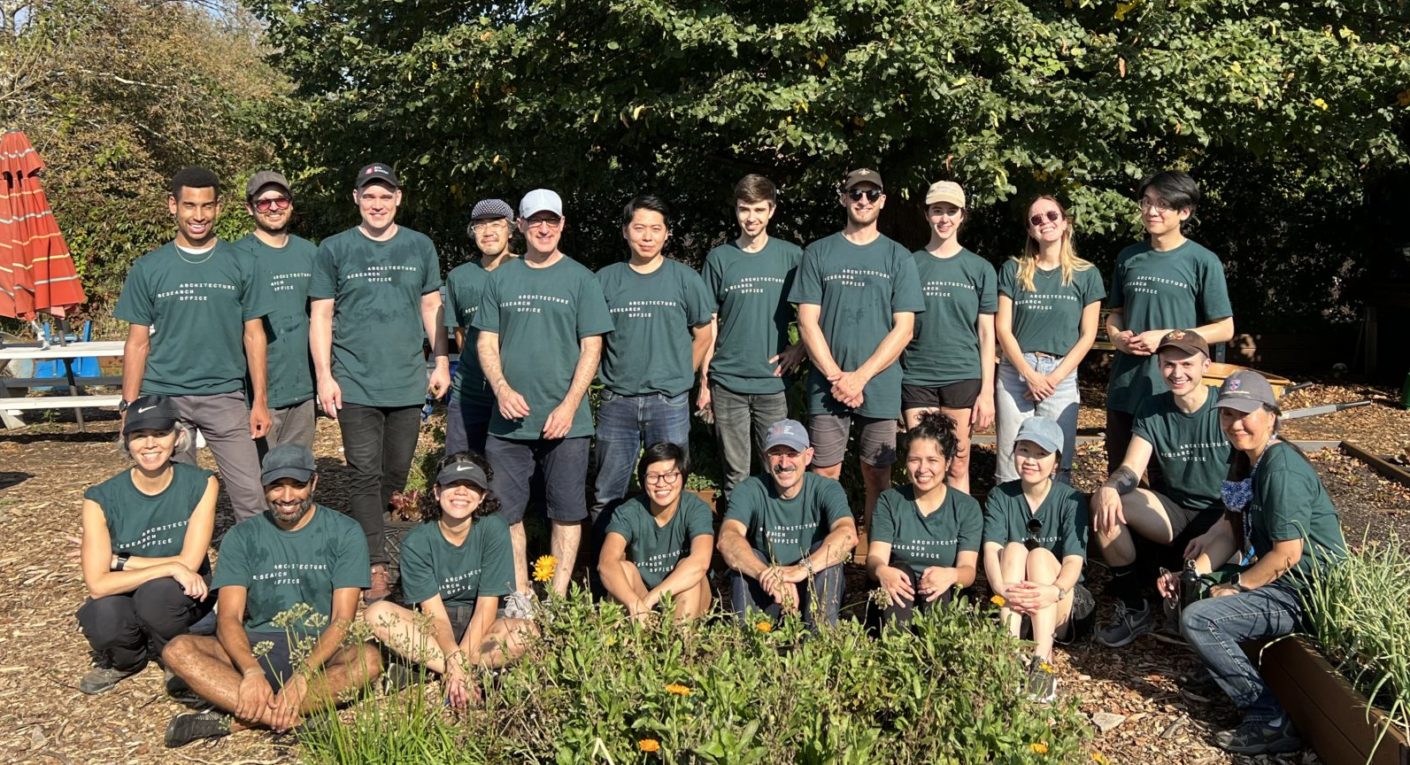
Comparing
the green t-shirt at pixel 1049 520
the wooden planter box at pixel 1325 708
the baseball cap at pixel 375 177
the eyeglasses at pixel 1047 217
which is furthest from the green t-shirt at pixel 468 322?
the wooden planter box at pixel 1325 708

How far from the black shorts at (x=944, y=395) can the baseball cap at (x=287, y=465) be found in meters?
2.57

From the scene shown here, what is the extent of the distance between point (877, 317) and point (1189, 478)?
1.45 metres

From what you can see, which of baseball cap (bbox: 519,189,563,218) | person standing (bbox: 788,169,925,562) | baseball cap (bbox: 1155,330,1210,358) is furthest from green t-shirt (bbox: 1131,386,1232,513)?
baseball cap (bbox: 519,189,563,218)

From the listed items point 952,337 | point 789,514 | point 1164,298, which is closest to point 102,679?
point 789,514

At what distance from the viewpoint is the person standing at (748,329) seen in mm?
5047

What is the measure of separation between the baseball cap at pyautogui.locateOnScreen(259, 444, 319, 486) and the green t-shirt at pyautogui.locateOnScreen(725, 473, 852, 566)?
1631mm

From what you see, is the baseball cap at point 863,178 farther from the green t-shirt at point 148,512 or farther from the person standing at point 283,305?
the green t-shirt at point 148,512

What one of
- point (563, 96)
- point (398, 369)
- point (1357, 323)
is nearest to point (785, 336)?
point (398, 369)

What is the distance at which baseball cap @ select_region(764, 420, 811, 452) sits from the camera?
4.57 meters

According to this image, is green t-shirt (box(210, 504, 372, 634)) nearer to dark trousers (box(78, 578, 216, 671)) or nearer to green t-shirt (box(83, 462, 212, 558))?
dark trousers (box(78, 578, 216, 671))

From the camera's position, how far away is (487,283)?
4848mm

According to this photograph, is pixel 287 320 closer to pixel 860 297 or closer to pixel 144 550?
pixel 144 550

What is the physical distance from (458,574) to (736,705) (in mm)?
1675

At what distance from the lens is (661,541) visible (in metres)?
4.62
